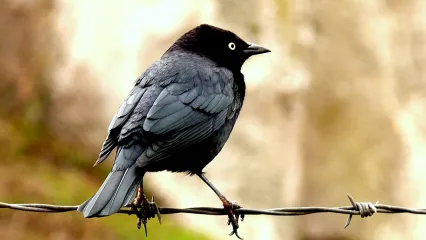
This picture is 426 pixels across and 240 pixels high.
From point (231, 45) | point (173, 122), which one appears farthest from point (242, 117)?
point (173, 122)

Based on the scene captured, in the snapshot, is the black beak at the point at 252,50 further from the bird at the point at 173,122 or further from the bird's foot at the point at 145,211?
the bird's foot at the point at 145,211

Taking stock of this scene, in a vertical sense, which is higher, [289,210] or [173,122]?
[173,122]

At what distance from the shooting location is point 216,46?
569 cm

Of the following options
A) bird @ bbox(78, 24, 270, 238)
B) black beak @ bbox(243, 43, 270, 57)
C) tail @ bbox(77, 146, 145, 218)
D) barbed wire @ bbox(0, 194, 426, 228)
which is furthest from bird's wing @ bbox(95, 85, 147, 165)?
black beak @ bbox(243, 43, 270, 57)

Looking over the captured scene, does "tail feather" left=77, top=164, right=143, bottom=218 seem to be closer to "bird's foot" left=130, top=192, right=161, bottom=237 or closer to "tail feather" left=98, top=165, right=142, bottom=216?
"tail feather" left=98, top=165, right=142, bottom=216

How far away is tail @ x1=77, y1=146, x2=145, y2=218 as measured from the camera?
387cm

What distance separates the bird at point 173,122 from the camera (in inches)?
170

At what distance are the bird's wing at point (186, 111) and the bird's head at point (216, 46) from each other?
0.26m

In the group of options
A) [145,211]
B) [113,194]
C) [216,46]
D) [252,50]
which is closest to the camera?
[113,194]

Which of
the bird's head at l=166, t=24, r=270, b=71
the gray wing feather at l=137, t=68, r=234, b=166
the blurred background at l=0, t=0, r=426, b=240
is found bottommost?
the blurred background at l=0, t=0, r=426, b=240

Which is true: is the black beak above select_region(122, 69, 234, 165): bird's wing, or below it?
above

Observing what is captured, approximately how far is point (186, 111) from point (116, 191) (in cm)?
92

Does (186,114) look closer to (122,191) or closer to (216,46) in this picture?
(122,191)

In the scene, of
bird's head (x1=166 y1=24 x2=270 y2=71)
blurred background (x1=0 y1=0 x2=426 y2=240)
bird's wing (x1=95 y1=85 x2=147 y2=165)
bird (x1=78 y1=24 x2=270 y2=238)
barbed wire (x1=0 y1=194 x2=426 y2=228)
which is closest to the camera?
barbed wire (x1=0 y1=194 x2=426 y2=228)
